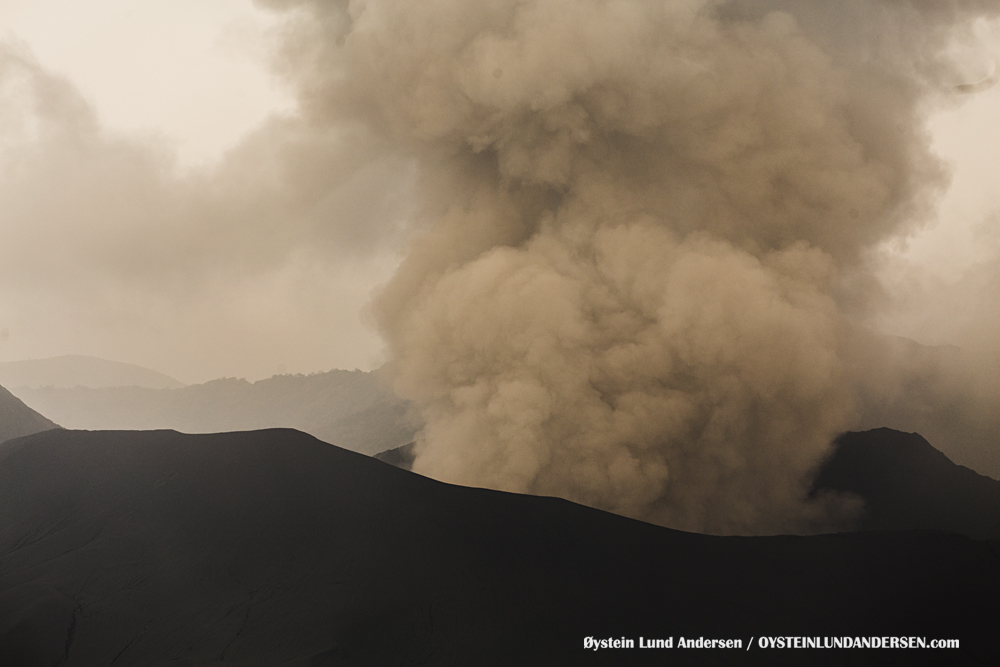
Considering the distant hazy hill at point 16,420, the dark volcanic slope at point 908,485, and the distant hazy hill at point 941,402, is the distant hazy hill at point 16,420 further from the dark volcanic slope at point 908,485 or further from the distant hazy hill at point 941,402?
the distant hazy hill at point 941,402

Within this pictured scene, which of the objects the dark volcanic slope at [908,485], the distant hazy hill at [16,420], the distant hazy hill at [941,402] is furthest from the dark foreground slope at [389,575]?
the distant hazy hill at [16,420]

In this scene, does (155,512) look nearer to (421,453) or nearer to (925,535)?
(421,453)

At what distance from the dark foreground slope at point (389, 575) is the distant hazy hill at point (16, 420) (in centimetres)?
2493

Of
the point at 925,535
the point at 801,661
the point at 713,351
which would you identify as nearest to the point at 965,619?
the point at 925,535

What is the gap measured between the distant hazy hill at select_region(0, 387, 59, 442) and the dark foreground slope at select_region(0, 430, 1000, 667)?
24932 mm

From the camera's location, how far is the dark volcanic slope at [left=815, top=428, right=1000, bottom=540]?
30.3 meters

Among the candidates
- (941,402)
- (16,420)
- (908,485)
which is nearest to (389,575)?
(908,485)

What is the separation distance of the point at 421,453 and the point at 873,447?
2710cm

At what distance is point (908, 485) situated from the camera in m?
32.7

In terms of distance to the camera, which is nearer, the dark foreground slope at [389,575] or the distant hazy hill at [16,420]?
the dark foreground slope at [389,575]

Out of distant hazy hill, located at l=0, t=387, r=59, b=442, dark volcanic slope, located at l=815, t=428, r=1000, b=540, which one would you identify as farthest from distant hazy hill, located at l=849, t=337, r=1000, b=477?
distant hazy hill, located at l=0, t=387, r=59, b=442

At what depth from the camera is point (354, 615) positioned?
73.3 ft

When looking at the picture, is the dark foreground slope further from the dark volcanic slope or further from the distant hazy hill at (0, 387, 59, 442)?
the distant hazy hill at (0, 387, 59, 442)

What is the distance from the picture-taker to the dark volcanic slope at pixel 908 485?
1195 inches
